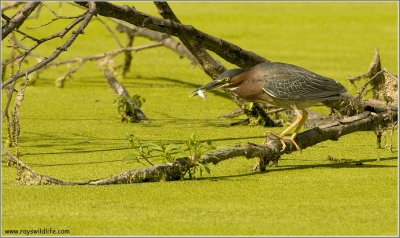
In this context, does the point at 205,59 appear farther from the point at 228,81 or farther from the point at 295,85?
the point at 295,85

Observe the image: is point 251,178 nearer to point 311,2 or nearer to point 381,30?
point 381,30

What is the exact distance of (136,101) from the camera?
793cm

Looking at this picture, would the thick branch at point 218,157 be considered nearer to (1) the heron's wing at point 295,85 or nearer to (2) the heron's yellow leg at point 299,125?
(2) the heron's yellow leg at point 299,125

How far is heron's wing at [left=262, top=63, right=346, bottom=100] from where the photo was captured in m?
5.71

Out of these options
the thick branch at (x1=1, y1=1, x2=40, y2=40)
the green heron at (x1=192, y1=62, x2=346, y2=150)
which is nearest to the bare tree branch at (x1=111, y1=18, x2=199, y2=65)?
the green heron at (x1=192, y1=62, x2=346, y2=150)

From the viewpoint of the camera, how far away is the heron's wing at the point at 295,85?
18.7ft

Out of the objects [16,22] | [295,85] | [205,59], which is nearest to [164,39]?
[205,59]

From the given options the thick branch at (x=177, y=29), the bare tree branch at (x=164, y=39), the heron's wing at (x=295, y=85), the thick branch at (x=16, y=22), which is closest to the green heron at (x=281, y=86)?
the heron's wing at (x=295, y=85)

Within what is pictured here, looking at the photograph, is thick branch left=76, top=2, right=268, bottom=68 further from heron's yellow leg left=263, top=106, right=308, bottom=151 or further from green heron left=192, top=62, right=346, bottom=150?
heron's yellow leg left=263, top=106, right=308, bottom=151

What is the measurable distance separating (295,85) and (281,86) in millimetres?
88

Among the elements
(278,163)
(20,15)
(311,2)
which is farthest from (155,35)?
(311,2)

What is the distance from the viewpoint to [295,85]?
5734 millimetres

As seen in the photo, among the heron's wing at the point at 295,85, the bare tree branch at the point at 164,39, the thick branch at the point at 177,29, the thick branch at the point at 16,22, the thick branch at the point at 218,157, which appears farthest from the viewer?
the bare tree branch at the point at 164,39

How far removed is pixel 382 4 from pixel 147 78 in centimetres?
601
